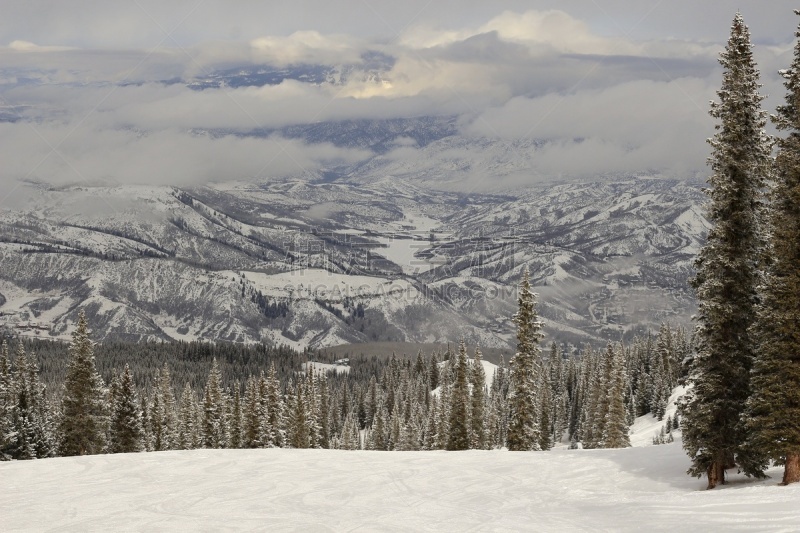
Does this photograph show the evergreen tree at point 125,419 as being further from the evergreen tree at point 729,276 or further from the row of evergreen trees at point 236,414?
the evergreen tree at point 729,276

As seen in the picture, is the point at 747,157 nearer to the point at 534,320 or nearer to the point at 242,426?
the point at 534,320

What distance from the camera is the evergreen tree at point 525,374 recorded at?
54.2m

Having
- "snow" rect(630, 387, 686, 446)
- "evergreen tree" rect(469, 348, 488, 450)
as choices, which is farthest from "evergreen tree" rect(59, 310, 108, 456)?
"snow" rect(630, 387, 686, 446)

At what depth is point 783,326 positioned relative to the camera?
24.6 m

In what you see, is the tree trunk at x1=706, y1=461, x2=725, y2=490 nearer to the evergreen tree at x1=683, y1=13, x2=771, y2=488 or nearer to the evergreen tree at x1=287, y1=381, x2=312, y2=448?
the evergreen tree at x1=683, y1=13, x2=771, y2=488

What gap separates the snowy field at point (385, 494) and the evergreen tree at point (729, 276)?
181 centimetres

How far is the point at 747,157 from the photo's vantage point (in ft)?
95.5

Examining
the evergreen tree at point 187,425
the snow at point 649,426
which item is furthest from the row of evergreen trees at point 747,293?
the evergreen tree at point 187,425

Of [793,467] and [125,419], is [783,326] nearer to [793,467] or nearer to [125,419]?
[793,467]

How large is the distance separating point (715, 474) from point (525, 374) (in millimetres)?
28290

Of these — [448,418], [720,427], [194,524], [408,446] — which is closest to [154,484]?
[194,524]

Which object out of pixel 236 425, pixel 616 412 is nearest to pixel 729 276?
pixel 616 412

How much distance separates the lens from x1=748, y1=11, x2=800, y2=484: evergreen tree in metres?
24.1

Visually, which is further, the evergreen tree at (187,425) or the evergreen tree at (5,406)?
the evergreen tree at (187,425)
